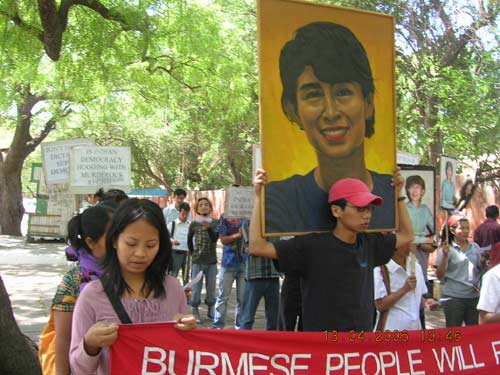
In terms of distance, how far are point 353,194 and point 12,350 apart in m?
2.18

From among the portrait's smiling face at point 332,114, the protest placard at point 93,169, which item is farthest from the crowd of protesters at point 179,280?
the protest placard at point 93,169

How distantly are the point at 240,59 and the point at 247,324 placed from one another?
1020cm

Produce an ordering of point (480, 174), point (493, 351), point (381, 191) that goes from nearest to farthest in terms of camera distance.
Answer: point (493, 351), point (381, 191), point (480, 174)

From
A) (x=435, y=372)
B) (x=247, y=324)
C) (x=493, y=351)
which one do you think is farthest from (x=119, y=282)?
(x=247, y=324)

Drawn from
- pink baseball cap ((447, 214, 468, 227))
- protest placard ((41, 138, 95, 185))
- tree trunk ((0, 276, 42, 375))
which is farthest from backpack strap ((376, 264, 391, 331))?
protest placard ((41, 138, 95, 185))

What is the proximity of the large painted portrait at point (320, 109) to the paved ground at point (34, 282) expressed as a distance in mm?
4737

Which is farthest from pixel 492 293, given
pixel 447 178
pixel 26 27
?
pixel 26 27

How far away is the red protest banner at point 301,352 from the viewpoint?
265 centimetres

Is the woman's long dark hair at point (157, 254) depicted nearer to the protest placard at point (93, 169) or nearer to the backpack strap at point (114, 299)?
the backpack strap at point (114, 299)

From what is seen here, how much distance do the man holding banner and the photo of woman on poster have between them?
0.13 meters

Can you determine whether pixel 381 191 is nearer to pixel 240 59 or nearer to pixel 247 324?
pixel 247 324

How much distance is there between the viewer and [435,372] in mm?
3369

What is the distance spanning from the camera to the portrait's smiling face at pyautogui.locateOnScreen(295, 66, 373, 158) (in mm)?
3631

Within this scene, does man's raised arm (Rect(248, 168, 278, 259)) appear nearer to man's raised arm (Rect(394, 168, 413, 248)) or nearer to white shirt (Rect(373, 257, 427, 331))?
man's raised arm (Rect(394, 168, 413, 248))
